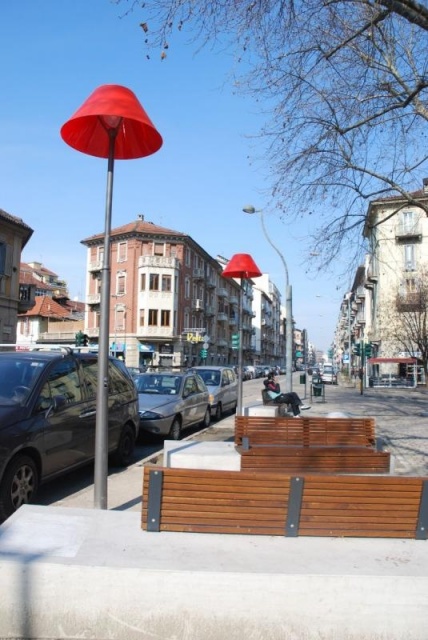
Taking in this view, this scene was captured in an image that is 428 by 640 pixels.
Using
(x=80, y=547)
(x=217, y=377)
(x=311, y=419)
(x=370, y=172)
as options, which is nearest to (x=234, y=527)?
(x=80, y=547)

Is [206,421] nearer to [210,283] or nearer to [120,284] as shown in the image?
[120,284]

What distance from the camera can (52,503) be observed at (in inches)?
243

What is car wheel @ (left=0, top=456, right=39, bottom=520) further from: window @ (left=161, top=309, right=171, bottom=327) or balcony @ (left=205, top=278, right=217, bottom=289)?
balcony @ (left=205, top=278, right=217, bottom=289)

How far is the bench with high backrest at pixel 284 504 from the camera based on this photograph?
11.8 feet

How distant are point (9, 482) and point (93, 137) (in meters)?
3.51

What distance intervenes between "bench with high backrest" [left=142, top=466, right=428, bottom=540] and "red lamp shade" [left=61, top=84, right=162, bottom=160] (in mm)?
2984

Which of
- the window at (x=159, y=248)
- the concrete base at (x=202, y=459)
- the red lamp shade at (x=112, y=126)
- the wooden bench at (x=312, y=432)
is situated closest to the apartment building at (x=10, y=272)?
the wooden bench at (x=312, y=432)

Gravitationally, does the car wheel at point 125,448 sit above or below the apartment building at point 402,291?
below

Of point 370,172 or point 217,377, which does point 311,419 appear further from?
point 217,377

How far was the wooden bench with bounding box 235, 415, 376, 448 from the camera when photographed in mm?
7578

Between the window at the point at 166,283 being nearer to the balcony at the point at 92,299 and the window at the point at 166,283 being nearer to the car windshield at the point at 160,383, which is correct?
the balcony at the point at 92,299

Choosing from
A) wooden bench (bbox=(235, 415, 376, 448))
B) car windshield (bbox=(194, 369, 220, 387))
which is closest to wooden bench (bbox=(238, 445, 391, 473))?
wooden bench (bbox=(235, 415, 376, 448))

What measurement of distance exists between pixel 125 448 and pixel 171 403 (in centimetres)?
252

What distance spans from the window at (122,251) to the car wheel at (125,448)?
5077 centimetres
